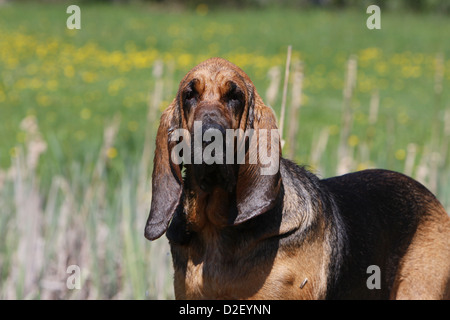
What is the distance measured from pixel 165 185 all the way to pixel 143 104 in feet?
33.0

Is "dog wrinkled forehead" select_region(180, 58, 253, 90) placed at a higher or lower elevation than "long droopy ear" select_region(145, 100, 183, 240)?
higher

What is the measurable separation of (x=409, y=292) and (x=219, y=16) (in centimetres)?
2055

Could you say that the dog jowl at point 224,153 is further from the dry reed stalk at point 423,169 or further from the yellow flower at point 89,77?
the yellow flower at point 89,77

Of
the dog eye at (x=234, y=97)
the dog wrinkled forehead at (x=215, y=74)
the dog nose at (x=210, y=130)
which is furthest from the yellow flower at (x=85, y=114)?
the dog nose at (x=210, y=130)

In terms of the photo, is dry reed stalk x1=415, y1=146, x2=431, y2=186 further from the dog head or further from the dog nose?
the dog nose

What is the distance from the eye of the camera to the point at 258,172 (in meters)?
3.11

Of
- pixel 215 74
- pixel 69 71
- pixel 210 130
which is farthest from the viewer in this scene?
pixel 69 71

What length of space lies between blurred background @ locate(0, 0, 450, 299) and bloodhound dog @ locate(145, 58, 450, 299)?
0.80 metres

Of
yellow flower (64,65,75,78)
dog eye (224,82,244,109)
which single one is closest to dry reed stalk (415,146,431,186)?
dog eye (224,82,244,109)

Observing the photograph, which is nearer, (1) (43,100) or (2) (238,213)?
(2) (238,213)

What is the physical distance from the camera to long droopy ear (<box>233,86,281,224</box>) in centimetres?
309

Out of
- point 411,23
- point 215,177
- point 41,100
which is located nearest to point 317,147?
point 215,177

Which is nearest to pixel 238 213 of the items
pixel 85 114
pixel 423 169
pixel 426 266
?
pixel 426 266

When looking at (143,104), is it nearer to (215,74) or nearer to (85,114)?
(85,114)
